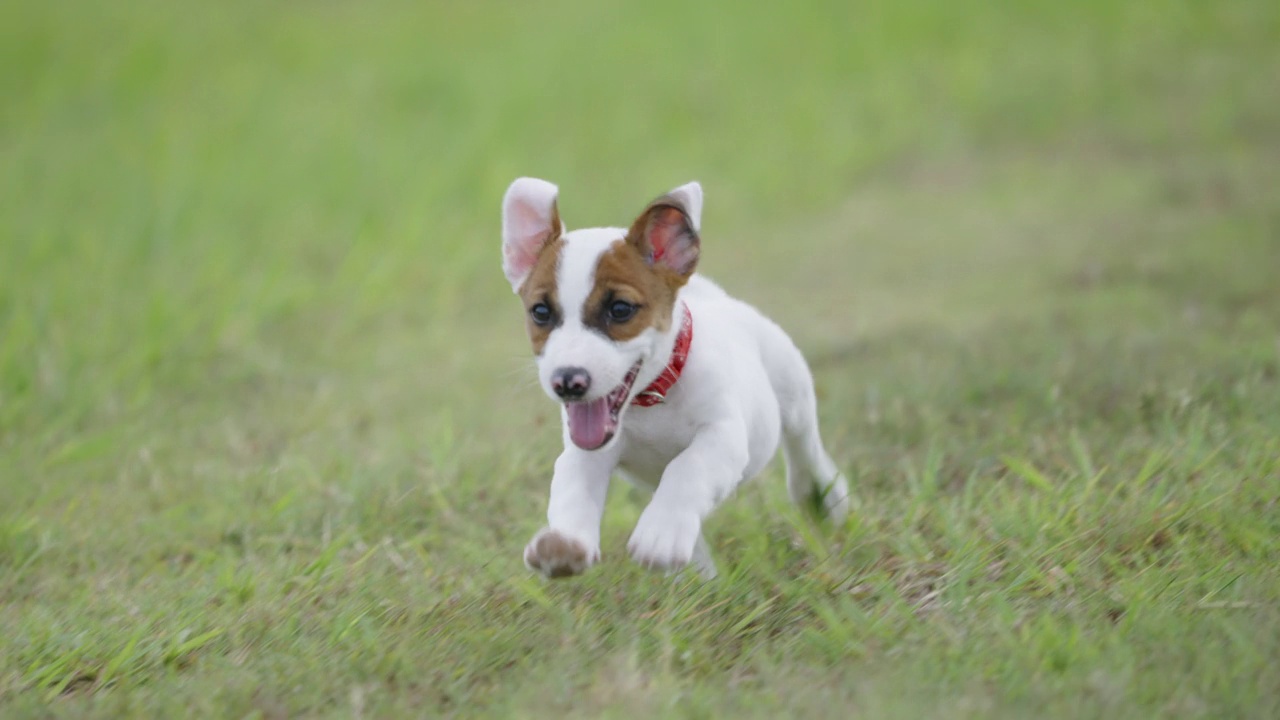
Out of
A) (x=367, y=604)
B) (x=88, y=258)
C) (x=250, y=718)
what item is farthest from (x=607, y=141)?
(x=250, y=718)

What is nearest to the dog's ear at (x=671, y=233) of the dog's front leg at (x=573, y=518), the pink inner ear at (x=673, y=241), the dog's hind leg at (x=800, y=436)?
the pink inner ear at (x=673, y=241)

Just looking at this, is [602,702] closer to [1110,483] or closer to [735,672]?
[735,672]

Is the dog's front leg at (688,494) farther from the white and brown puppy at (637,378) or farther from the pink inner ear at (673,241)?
the pink inner ear at (673,241)

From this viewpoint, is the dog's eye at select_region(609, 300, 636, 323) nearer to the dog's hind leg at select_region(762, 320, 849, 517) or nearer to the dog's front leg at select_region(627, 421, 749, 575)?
the dog's front leg at select_region(627, 421, 749, 575)

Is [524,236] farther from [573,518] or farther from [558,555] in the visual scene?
[558,555]

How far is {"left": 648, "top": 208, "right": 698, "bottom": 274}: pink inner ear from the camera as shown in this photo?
163 inches

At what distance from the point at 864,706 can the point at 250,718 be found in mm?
1453

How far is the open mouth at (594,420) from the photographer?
3947mm

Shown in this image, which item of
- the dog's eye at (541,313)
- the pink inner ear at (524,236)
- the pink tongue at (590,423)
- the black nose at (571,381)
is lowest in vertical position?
the pink tongue at (590,423)

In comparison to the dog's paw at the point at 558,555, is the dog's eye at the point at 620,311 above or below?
above

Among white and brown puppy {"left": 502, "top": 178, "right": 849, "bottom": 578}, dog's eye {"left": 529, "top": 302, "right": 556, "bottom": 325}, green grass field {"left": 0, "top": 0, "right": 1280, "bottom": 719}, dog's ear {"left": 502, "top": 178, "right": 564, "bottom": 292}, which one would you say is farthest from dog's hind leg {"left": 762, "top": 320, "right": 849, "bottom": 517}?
dog's eye {"left": 529, "top": 302, "right": 556, "bottom": 325}

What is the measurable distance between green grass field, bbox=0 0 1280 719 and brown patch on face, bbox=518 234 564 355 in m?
0.72

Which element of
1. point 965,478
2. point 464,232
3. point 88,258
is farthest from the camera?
point 464,232

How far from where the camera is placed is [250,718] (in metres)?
3.65
